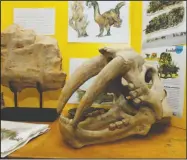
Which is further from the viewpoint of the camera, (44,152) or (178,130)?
(178,130)

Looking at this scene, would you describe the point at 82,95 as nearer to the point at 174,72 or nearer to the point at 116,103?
the point at 116,103

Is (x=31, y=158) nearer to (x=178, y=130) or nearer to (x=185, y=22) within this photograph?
(x=178, y=130)

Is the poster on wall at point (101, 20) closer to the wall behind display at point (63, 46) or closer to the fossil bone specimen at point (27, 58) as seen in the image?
the wall behind display at point (63, 46)

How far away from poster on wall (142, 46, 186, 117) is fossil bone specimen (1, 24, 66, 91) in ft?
1.20

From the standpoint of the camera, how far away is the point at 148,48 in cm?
94

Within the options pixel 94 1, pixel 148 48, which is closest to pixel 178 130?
pixel 148 48

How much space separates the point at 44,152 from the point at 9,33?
1.56 feet

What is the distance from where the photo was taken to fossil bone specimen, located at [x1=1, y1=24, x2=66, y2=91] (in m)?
0.89

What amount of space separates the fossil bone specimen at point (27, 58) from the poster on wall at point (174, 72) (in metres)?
0.36

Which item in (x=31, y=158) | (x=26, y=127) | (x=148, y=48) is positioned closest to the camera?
(x=31, y=158)

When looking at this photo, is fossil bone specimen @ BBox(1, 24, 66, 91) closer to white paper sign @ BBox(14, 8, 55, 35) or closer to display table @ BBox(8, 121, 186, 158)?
white paper sign @ BBox(14, 8, 55, 35)

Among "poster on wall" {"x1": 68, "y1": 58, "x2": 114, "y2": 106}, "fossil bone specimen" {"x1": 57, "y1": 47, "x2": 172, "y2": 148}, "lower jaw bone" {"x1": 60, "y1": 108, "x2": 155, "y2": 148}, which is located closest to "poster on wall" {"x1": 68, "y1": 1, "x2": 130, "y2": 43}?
"poster on wall" {"x1": 68, "y1": 58, "x2": 114, "y2": 106}

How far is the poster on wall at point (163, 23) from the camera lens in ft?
2.61

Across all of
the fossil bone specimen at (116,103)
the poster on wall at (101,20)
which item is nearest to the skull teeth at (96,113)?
the fossil bone specimen at (116,103)
